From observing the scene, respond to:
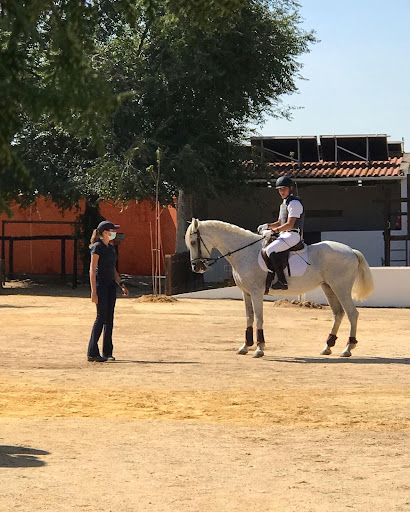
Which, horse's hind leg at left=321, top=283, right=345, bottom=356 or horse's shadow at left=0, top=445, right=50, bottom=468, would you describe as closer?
horse's shadow at left=0, top=445, right=50, bottom=468

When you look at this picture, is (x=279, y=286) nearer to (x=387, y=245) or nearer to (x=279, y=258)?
(x=279, y=258)

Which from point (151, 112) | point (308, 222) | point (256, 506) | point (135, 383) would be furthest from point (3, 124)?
point (308, 222)

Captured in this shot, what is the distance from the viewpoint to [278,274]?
17.8m

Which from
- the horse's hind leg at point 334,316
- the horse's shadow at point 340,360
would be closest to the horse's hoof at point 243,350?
the horse's shadow at point 340,360

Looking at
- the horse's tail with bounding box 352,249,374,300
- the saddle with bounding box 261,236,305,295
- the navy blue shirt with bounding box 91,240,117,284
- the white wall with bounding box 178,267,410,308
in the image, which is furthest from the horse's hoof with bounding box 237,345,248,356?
the white wall with bounding box 178,267,410,308

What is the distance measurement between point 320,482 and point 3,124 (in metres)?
3.84

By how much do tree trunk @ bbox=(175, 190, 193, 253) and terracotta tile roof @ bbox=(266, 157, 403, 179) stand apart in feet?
9.72

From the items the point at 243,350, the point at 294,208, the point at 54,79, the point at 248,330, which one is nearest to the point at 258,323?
the point at 248,330

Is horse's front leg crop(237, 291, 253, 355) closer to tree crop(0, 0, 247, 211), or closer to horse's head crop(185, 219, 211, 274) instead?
horse's head crop(185, 219, 211, 274)

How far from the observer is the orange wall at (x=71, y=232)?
3872 cm

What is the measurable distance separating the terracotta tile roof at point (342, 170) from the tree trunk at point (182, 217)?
9.72 ft

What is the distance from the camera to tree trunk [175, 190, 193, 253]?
35.2 metres

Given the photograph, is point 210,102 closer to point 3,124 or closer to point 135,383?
point 135,383

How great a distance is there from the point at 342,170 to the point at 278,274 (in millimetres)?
18513
